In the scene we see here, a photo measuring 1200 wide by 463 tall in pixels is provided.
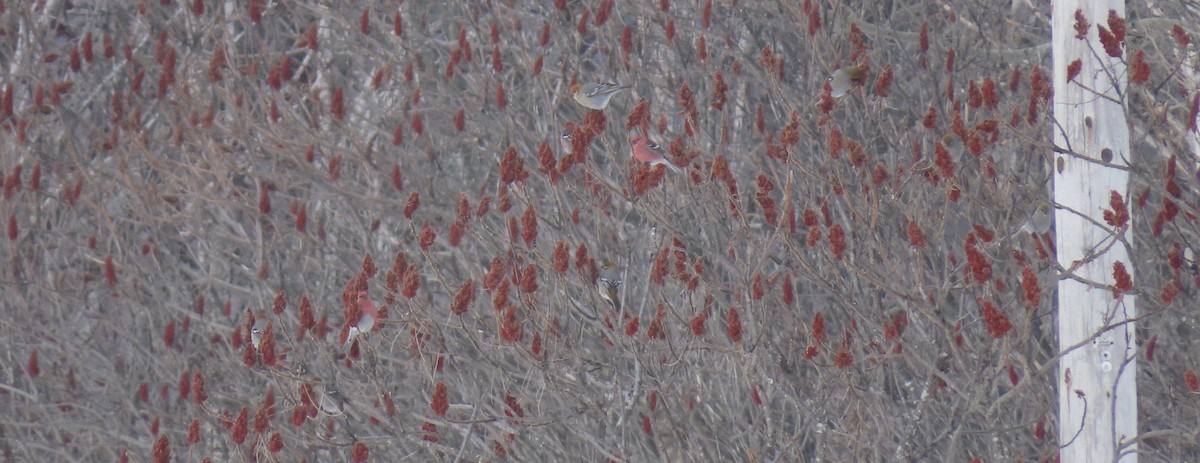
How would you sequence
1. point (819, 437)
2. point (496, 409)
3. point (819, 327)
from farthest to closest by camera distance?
point (496, 409), point (819, 437), point (819, 327)

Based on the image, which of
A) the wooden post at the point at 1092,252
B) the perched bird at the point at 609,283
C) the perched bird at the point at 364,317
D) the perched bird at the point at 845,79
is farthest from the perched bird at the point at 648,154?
the wooden post at the point at 1092,252

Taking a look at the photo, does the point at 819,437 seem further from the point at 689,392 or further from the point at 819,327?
the point at 819,327

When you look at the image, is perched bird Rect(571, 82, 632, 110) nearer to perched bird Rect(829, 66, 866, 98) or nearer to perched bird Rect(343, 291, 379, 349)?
perched bird Rect(829, 66, 866, 98)

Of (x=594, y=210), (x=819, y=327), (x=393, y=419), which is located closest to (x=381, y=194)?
(x=594, y=210)

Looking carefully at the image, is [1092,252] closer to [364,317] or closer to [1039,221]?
[1039,221]

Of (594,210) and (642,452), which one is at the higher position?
(594,210)

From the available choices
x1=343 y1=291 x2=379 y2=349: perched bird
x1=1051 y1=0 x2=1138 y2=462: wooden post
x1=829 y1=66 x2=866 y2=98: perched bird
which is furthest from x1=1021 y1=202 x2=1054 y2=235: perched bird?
x1=343 y1=291 x2=379 y2=349: perched bird

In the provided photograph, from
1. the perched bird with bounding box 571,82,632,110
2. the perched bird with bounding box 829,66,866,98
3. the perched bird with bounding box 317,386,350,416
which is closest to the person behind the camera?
the perched bird with bounding box 317,386,350,416
